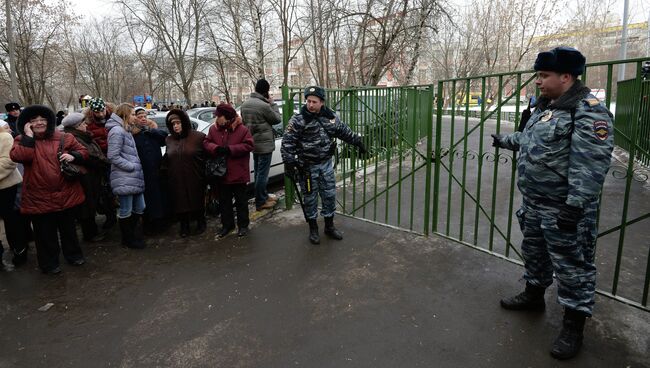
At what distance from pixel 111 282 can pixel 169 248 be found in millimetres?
891

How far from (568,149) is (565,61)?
53 cm

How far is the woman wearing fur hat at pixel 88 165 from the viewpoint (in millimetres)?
4395

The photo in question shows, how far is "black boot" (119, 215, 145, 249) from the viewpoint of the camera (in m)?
4.71

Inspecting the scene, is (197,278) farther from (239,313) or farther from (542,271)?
(542,271)

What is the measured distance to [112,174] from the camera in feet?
14.8

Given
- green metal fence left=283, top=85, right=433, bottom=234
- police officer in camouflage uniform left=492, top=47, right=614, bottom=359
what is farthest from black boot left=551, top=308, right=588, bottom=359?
green metal fence left=283, top=85, right=433, bottom=234

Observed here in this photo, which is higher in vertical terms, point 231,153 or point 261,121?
point 261,121

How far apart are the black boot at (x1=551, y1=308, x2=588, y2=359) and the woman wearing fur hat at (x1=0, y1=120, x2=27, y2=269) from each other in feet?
16.7

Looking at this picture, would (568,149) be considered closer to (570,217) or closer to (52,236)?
(570,217)

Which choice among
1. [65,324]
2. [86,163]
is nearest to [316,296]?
[65,324]

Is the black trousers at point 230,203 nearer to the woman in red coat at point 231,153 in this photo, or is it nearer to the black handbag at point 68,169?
the woman in red coat at point 231,153

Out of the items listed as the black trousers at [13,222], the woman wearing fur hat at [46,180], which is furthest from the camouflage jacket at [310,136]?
the black trousers at [13,222]

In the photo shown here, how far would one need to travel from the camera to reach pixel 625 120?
30.6 ft

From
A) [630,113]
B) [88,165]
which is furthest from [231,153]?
[630,113]
